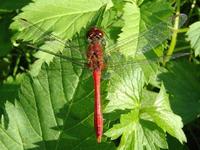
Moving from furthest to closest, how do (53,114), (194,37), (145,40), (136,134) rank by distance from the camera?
(194,37), (145,40), (136,134), (53,114)

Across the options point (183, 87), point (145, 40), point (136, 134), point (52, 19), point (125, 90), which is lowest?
point (183, 87)

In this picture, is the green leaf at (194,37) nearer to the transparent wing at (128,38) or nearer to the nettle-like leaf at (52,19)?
the transparent wing at (128,38)

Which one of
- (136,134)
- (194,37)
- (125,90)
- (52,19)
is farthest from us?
(194,37)

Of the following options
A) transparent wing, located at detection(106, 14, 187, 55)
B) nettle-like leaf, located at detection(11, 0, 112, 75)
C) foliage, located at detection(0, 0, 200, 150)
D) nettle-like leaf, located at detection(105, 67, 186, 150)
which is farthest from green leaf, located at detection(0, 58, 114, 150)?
nettle-like leaf, located at detection(11, 0, 112, 75)

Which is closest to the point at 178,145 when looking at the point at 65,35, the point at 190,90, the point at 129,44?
the point at 190,90

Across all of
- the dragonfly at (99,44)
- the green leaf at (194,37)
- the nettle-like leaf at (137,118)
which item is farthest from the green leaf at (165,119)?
the green leaf at (194,37)

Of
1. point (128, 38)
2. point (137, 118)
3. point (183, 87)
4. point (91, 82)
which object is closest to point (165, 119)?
point (137, 118)

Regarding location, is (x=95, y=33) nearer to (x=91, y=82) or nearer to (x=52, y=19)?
(x=52, y=19)
